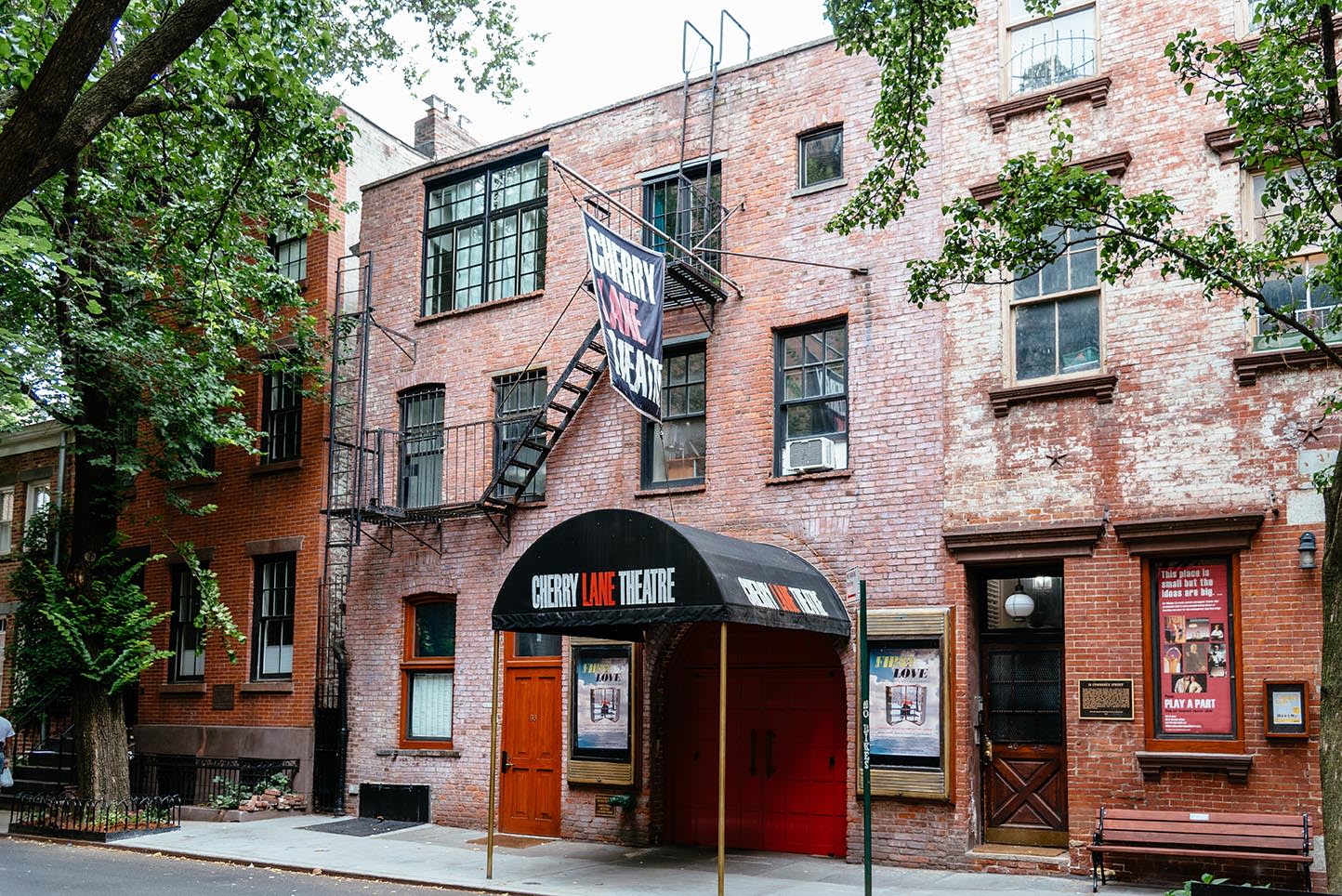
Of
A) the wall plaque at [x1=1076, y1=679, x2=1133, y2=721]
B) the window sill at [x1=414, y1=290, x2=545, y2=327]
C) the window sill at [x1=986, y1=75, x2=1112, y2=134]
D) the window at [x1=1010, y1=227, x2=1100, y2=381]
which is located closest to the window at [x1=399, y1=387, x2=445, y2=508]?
the window sill at [x1=414, y1=290, x2=545, y2=327]

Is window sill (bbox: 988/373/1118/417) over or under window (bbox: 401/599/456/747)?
over

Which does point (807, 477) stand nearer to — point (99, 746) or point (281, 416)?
point (281, 416)

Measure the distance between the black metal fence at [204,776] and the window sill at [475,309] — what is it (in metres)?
7.21

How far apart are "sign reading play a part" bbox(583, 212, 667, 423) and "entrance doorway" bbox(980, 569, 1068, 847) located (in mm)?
4718

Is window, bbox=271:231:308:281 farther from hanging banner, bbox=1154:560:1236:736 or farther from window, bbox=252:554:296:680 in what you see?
hanging banner, bbox=1154:560:1236:736

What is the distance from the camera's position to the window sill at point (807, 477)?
15.1 metres

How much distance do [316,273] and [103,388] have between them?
13.7 feet

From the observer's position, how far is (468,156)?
778 inches

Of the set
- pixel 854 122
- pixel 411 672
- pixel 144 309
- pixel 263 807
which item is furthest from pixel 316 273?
pixel 854 122

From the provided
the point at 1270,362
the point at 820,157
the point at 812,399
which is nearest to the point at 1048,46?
the point at 820,157

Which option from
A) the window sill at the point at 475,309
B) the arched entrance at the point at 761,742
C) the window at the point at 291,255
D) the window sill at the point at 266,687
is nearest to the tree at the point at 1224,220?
the arched entrance at the point at 761,742

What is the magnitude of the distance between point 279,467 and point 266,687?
3613 mm

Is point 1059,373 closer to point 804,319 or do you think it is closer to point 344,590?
point 804,319

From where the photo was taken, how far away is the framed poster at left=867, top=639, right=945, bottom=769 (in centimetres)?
1394
